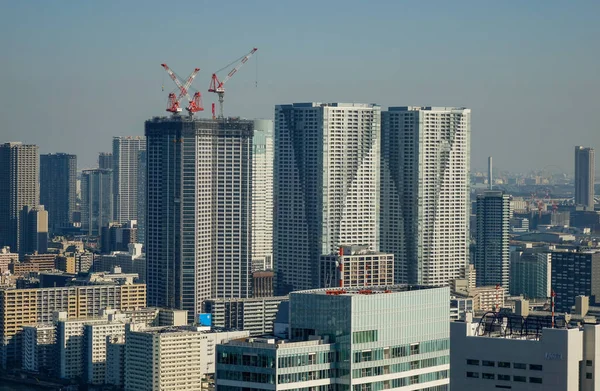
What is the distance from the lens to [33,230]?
87.6 m

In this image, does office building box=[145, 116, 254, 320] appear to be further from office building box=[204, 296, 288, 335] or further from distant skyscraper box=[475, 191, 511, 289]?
distant skyscraper box=[475, 191, 511, 289]

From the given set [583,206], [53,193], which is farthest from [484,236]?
[53,193]

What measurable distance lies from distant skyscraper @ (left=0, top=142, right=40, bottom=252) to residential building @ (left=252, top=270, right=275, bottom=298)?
3265cm

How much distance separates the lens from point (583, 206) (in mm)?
94938

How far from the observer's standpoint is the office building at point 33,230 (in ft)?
282

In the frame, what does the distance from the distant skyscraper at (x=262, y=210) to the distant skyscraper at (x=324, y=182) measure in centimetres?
433

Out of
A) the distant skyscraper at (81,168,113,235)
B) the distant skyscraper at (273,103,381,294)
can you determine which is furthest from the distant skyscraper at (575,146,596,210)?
the distant skyscraper at (273,103,381,294)

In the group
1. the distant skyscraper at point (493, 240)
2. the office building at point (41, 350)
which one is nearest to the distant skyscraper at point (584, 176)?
the distant skyscraper at point (493, 240)

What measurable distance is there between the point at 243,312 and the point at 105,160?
60.6 metres

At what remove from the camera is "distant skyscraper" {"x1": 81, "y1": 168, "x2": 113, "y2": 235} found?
344ft

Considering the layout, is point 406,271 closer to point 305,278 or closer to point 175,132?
point 305,278

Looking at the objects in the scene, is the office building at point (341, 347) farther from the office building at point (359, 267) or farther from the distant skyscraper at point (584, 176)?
the distant skyscraper at point (584, 176)

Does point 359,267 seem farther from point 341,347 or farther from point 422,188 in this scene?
point 341,347

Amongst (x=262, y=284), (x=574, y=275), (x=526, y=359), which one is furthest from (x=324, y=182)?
(x=526, y=359)
